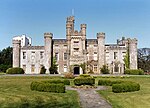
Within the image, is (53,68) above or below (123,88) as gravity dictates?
above

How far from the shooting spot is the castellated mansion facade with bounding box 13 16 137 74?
200 feet

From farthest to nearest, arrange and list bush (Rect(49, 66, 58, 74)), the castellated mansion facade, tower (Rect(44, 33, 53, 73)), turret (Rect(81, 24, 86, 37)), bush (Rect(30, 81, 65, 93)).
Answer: turret (Rect(81, 24, 86, 37)), tower (Rect(44, 33, 53, 73)), the castellated mansion facade, bush (Rect(49, 66, 58, 74)), bush (Rect(30, 81, 65, 93))

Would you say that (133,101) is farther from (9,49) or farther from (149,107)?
(9,49)

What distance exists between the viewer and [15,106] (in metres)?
14.6

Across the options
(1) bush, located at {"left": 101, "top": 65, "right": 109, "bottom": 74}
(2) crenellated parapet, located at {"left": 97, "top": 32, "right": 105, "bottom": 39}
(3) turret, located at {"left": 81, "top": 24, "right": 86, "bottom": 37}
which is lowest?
(1) bush, located at {"left": 101, "top": 65, "right": 109, "bottom": 74}

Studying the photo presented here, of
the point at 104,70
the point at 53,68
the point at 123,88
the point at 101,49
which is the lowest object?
the point at 123,88

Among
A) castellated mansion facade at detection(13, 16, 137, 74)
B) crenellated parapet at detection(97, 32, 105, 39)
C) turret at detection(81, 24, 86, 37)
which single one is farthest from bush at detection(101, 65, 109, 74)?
turret at detection(81, 24, 86, 37)

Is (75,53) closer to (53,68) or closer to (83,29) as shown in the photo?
(83,29)

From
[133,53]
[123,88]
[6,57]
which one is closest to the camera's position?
[123,88]

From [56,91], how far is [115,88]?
5016mm

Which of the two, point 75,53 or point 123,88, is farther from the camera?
point 75,53

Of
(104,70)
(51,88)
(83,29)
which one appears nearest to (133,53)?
(104,70)

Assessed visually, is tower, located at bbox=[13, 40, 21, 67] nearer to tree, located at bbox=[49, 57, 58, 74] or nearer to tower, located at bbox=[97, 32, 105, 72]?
tree, located at bbox=[49, 57, 58, 74]

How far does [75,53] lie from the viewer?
61.6 metres
